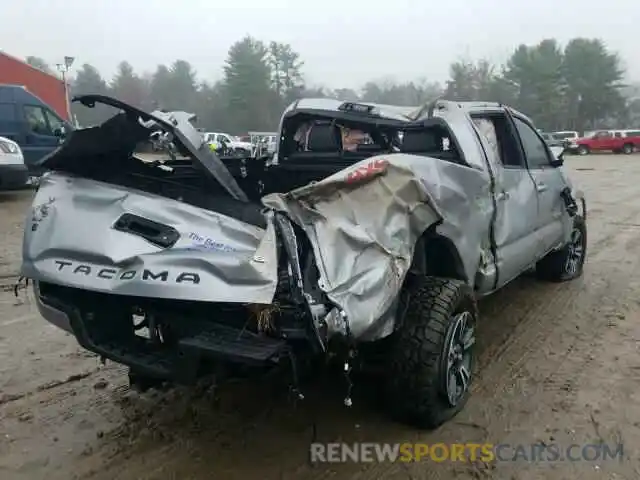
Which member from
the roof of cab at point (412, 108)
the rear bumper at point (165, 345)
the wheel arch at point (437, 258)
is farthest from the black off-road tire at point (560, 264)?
the rear bumper at point (165, 345)

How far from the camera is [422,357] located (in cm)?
321

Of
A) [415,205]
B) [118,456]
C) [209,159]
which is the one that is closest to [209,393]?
[118,456]

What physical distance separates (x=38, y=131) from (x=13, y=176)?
3310 millimetres

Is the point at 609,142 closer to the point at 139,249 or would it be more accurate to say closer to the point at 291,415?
the point at 291,415

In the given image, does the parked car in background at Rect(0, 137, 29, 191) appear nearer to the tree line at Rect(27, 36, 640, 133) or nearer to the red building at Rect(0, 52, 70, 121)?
the red building at Rect(0, 52, 70, 121)

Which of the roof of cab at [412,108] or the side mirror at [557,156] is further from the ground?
the roof of cab at [412,108]

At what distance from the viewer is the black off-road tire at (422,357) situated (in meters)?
3.23

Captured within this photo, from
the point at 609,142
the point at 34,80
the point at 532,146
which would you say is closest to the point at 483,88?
the point at 609,142

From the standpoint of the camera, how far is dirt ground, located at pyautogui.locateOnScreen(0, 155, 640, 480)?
121 inches

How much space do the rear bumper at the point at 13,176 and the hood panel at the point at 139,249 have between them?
372 inches

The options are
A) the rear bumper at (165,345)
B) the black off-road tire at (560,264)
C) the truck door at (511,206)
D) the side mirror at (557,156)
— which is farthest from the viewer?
the black off-road tire at (560,264)

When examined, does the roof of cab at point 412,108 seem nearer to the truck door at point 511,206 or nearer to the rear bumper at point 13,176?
the truck door at point 511,206

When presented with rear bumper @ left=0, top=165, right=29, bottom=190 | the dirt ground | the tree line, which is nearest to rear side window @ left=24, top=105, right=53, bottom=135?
rear bumper @ left=0, top=165, right=29, bottom=190

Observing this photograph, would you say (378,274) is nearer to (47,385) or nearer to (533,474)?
(533,474)
